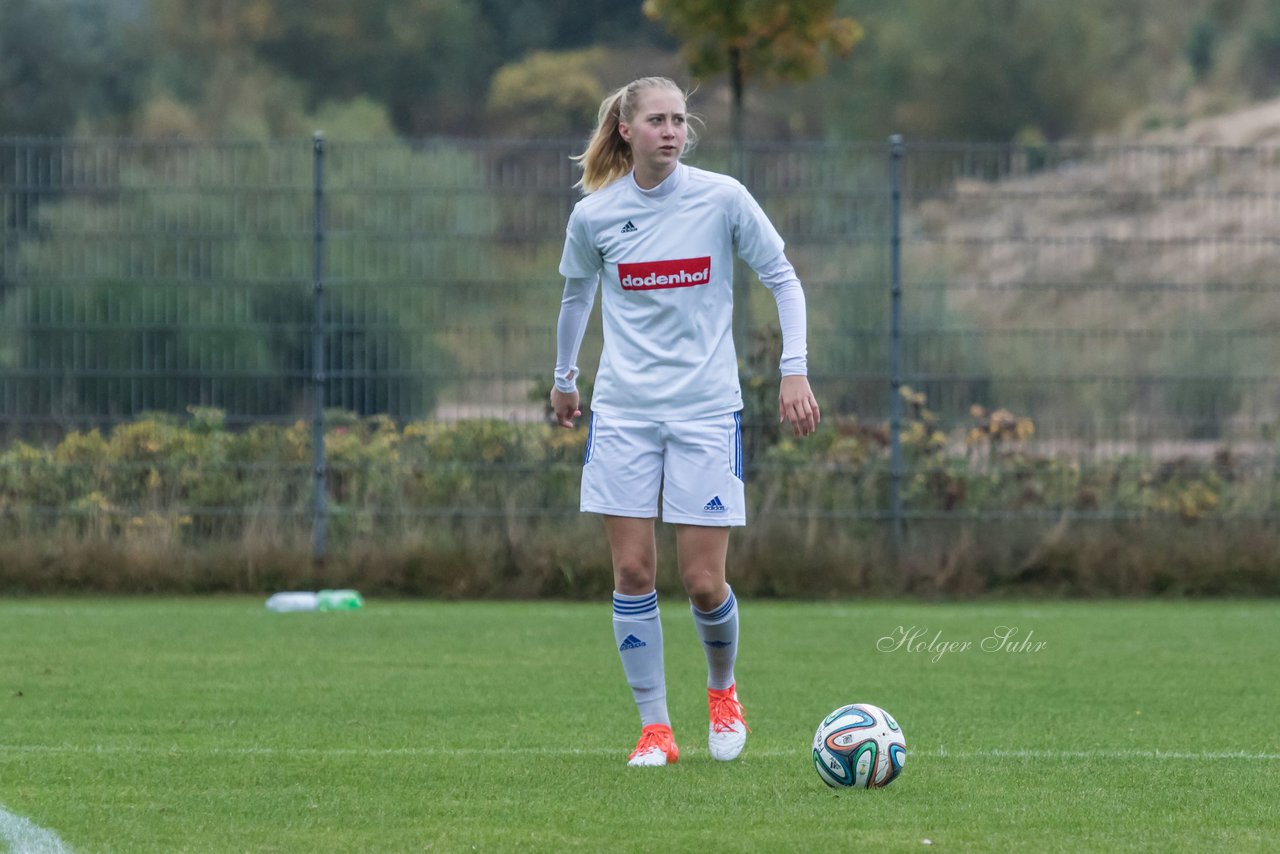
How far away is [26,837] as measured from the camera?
4.82 metres

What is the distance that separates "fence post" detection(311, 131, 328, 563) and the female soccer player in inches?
271

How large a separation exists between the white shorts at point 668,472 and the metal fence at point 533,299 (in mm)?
6704

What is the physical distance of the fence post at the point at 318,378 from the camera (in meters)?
12.8

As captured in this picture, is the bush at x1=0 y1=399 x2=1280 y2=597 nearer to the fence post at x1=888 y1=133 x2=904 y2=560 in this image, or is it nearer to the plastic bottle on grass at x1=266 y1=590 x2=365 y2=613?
the fence post at x1=888 y1=133 x2=904 y2=560

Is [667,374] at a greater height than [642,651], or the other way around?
[667,374]

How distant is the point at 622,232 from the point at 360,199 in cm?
725

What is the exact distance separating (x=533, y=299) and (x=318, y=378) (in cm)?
145

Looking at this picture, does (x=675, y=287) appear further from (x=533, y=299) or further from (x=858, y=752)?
(x=533, y=299)

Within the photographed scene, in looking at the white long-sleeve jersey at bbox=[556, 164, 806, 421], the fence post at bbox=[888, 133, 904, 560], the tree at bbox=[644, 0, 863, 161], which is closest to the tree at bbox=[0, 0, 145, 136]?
the tree at bbox=[644, 0, 863, 161]

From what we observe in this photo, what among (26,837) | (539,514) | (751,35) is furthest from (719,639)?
(751,35)

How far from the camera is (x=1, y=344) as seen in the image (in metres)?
12.8

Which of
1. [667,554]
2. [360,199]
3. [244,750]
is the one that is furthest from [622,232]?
[360,199]

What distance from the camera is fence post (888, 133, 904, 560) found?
1284cm

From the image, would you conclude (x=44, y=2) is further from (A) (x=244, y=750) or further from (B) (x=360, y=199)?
(A) (x=244, y=750)
